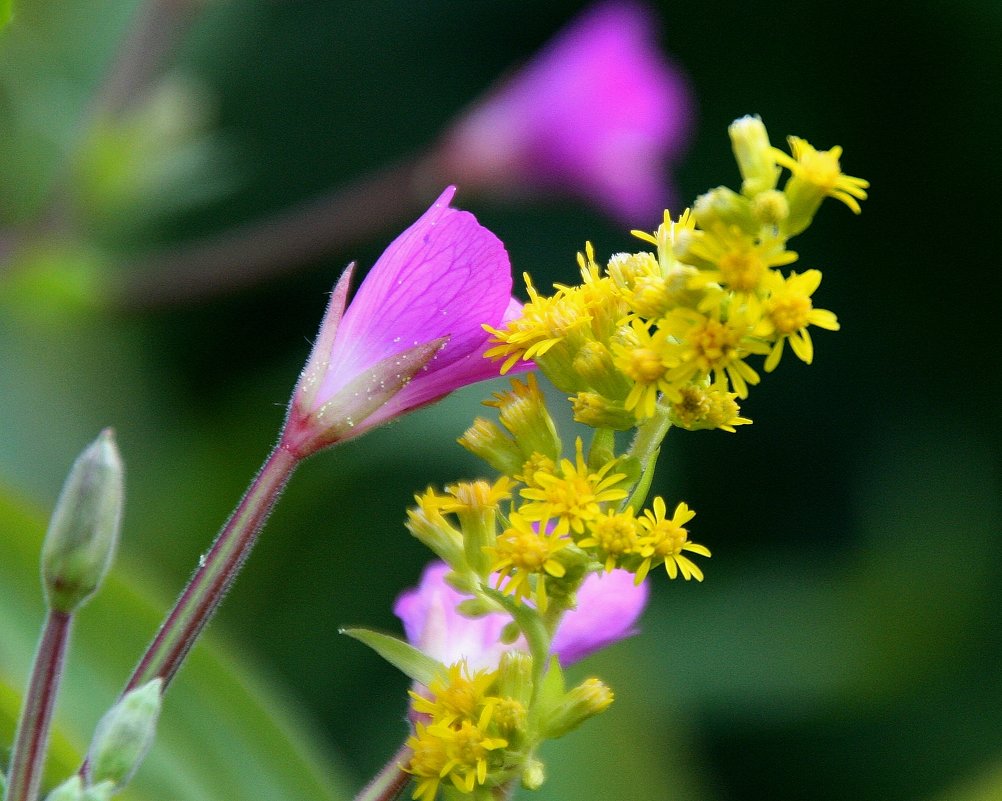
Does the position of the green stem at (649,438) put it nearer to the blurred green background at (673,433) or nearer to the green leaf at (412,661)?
the green leaf at (412,661)

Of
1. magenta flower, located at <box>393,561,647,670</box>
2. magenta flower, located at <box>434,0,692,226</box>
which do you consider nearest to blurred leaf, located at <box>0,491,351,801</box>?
magenta flower, located at <box>393,561,647,670</box>

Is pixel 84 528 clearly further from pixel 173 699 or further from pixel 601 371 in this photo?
pixel 173 699

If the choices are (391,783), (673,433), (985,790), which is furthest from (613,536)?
(673,433)

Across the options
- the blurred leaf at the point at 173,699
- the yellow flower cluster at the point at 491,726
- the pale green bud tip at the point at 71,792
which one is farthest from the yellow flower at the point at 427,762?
the blurred leaf at the point at 173,699

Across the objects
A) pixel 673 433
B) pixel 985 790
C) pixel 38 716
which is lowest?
pixel 985 790

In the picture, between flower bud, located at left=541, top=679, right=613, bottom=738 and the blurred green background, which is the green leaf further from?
the blurred green background

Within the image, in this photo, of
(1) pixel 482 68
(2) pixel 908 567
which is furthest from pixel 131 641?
(1) pixel 482 68

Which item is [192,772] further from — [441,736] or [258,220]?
[258,220]
